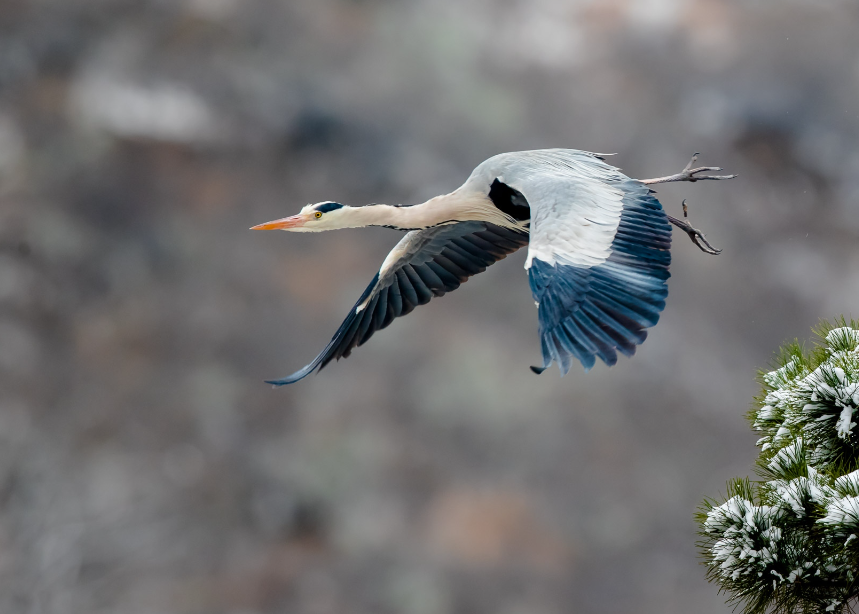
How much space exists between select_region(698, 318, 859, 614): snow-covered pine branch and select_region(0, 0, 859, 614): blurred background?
6.18 metres

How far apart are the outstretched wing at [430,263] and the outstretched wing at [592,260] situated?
433mm

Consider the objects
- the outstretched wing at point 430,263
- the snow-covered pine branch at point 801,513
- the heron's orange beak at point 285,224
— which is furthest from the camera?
the outstretched wing at point 430,263

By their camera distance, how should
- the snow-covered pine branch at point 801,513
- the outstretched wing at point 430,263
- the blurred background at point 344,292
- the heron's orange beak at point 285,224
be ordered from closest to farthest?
Result: the snow-covered pine branch at point 801,513
the heron's orange beak at point 285,224
the outstretched wing at point 430,263
the blurred background at point 344,292

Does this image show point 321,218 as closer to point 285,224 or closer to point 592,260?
point 285,224

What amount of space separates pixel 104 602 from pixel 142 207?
351 cm

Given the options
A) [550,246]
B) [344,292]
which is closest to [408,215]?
[550,246]

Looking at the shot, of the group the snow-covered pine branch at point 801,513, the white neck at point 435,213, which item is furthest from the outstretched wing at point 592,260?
the snow-covered pine branch at point 801,513

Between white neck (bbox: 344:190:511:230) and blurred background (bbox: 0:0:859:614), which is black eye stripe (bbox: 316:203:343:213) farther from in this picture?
blurred background (bbox: 0:0:859:614)

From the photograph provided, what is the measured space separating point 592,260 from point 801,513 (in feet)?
2.53

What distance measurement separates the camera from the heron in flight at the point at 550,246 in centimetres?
214

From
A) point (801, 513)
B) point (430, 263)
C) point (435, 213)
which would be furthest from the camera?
point (430, 263)

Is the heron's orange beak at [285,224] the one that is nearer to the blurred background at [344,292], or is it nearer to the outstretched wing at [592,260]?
the outstretched wing at [592,260]

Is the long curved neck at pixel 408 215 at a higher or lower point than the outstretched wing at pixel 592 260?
lower

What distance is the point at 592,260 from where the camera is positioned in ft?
7.61
